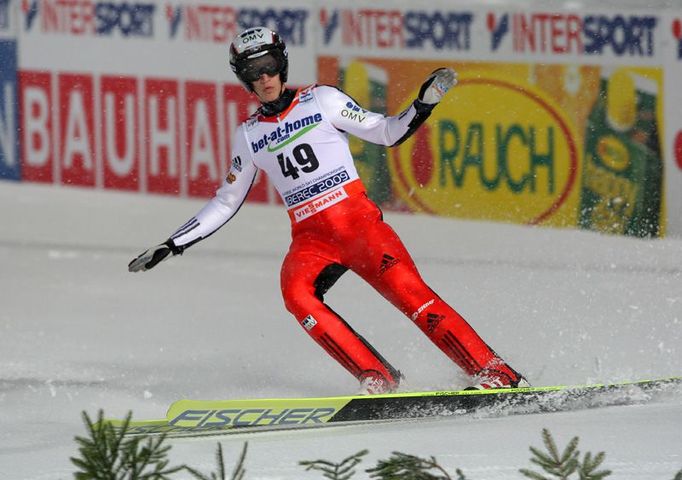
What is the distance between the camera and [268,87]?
21.0 ft

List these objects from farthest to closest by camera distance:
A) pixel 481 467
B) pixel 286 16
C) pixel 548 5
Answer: pixel 286 16 → pixel 548 5 → pixel 481 467

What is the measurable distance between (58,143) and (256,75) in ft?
21.7

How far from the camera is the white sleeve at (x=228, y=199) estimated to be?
6.57 m

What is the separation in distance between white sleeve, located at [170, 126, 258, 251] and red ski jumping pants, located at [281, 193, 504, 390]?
13.3 inches

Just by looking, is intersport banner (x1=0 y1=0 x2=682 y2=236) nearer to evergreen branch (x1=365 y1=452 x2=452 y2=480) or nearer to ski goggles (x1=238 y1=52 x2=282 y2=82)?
ski goggles (x1=238 y1=52 x2=282 y2=82)

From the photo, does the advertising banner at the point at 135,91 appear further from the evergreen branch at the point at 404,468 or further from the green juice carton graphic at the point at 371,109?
the evergreen branch at the point at 404,468

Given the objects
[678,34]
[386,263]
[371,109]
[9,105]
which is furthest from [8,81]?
[386,263]

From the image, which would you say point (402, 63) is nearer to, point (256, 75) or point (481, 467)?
point (256, 75)

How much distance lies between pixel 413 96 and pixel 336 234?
16.9 feet

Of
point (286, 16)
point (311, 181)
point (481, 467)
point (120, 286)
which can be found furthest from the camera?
point (286, 16)

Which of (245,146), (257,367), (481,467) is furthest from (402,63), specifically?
(481,467)

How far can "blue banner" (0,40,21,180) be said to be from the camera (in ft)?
41.3

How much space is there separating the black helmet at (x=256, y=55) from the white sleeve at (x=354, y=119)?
26 centimetres

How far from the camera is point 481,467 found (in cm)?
491
